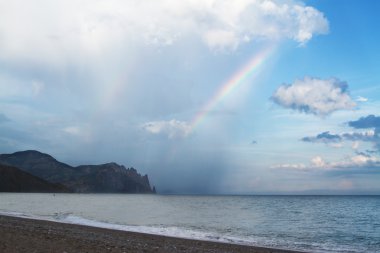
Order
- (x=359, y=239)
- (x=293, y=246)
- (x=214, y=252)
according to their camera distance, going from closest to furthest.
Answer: (x=214, y=252)
(x=293, y=246)
(x=359, y=239)

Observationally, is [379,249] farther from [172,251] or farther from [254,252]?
[172,251]

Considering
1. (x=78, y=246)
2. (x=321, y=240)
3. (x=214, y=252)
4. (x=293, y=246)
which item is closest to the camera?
(x=78, y=246)

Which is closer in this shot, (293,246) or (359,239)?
(293,246)

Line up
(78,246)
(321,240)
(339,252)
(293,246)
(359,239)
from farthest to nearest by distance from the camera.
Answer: (359,239), (321,240), (293,246), (339,252), (78,246)

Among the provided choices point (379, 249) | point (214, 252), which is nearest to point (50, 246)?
point (214, 252)

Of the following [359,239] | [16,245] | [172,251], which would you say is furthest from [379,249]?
[16,245]

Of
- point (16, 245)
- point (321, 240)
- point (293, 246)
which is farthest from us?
point (321, 240)

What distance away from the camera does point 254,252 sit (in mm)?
31297

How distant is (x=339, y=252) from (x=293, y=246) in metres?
4.21

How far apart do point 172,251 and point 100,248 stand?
4655 mm

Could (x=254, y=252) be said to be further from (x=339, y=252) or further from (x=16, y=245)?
(x=16, y=245)

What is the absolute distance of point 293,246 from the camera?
38.8 metres

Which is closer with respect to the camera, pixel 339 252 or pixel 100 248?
pixel 100 248

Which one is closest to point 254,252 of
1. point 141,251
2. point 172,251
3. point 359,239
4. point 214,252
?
point 214,252
